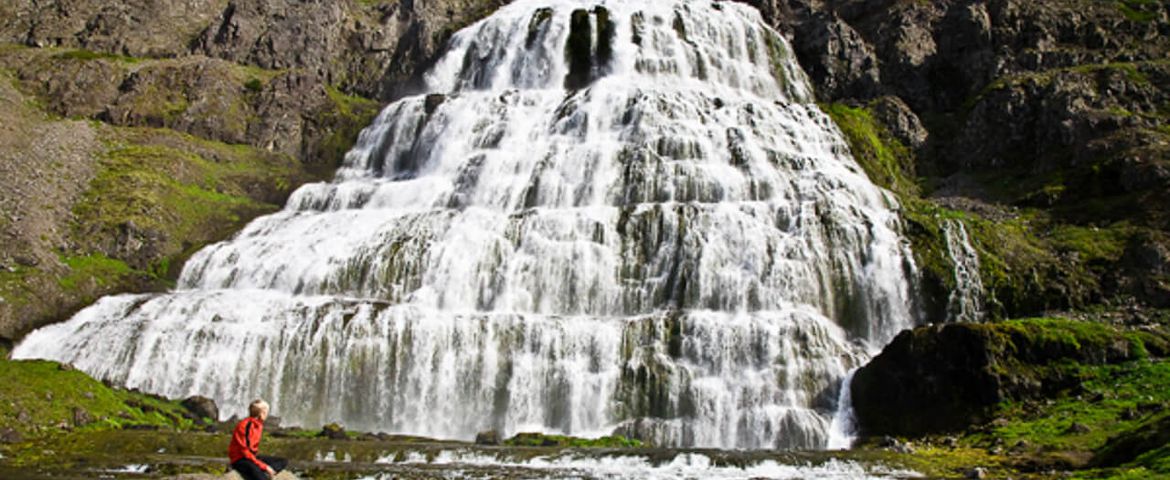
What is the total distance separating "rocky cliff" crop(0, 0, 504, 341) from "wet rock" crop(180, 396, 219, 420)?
9604 millimetres

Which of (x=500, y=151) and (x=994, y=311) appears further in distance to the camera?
(x=500, y=151)

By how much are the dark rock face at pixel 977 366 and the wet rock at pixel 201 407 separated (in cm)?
2255

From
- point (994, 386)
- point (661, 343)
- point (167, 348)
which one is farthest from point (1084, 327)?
point (167, 348)

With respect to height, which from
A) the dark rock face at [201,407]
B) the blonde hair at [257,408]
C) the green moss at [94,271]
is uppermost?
the green moss at [94,271]

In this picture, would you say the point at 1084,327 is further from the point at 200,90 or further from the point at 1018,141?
the point at 200,90

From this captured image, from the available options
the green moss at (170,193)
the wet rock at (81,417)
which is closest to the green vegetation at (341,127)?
the green moss at (170,193)

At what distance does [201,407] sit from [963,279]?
3047cm

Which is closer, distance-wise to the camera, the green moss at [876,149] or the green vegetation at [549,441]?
the green vegetation at [549,441]

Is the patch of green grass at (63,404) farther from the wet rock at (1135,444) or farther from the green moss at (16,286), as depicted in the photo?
the wet rock at (1135,444)

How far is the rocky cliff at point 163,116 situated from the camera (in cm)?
4044

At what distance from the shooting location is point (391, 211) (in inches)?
1724

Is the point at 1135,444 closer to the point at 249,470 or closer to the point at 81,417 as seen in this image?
the point at 249,470

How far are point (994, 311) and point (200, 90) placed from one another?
51.6 metres

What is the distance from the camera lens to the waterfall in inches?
1406
